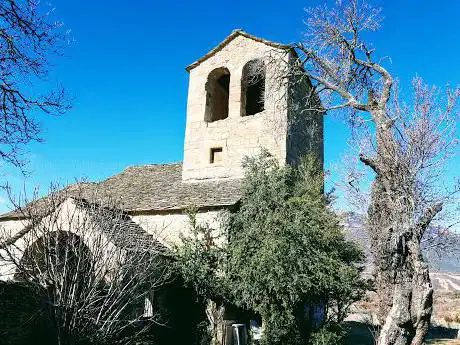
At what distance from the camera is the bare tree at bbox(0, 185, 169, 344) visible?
25.7 feet

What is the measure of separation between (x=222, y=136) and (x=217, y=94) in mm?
2476

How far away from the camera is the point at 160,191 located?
1481 centimetres

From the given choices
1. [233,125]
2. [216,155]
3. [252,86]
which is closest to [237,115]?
[233,125]

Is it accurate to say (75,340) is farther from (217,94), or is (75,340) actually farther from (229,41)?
(229,41)

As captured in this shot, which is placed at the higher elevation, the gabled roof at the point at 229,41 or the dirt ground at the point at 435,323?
the gabled roof at the point at 229,41

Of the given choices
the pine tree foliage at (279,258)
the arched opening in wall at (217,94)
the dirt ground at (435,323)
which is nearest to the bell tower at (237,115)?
the arched opening in wall at (217,94)

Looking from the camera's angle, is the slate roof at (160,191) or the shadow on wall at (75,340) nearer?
the shadow on wall at (75,340)

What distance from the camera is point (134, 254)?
29.5 ft

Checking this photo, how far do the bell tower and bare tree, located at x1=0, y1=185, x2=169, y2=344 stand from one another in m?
5.57

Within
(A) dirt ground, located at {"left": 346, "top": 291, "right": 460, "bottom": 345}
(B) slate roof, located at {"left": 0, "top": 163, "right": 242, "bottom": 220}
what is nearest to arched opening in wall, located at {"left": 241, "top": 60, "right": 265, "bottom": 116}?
(B) slate roof, located at {"left": 0, "top": 163, "right": 242, "bottom": 220}

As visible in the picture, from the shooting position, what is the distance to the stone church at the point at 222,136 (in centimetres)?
1309

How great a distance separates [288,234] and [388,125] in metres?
3.83

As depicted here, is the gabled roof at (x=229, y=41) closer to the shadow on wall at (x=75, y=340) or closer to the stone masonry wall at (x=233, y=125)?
Result: the stone masonry wall at (x=233, y=125)

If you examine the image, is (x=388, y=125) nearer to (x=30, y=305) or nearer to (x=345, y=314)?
(x=345, y=314)
